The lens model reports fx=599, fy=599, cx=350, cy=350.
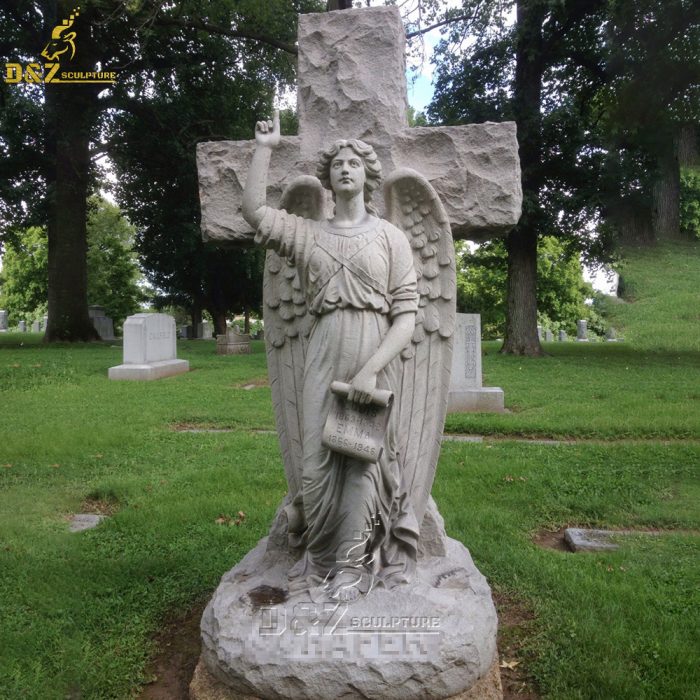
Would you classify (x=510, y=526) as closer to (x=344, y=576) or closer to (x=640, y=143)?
(x=344, y=576)

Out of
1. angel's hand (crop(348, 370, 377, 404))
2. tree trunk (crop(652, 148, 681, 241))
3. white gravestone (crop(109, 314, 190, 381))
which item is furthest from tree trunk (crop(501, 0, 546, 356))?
angel's hand (crop(348, 370, 377, 404))

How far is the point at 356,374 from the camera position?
2465 mm

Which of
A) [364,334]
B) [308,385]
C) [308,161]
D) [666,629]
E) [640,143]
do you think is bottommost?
[666,629]

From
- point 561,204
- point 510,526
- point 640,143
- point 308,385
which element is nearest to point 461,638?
point 308,385

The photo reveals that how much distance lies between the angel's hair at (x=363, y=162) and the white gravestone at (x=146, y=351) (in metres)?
9.32

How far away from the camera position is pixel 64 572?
3715 millimetres

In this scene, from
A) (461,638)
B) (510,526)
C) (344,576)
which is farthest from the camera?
(510,526)

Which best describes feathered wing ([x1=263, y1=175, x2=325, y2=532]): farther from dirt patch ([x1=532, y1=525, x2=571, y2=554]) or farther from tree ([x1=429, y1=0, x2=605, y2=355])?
tree ([x1=429, y1=0, x2=605, y2=355])

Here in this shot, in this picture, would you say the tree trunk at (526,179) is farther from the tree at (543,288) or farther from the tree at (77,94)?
the tree at (543,288)

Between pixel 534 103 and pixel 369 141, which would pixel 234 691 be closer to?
pixel 369 141

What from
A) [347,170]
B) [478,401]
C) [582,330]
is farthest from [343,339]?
[582,330]

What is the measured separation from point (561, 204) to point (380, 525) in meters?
12.0

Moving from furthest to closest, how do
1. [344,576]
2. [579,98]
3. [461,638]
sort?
[579,98], [344,576], [461,638]

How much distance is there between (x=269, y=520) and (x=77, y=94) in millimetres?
14774
